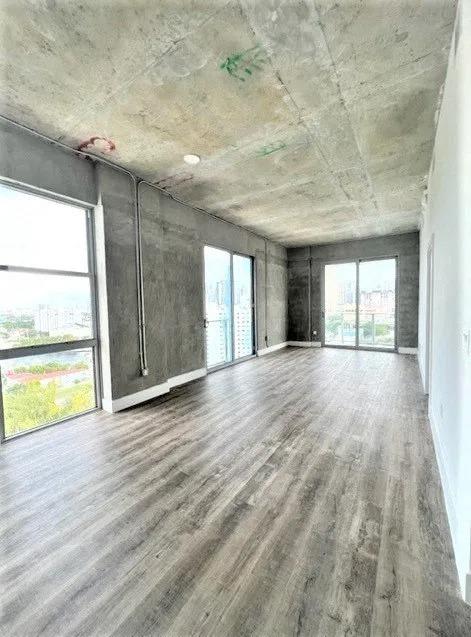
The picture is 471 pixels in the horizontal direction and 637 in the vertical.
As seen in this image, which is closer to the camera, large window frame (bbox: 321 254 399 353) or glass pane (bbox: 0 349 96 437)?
glass pane (bbox: 0 349 96 437)

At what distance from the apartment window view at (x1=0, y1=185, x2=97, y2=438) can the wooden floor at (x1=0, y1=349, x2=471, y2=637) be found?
0.34 metres

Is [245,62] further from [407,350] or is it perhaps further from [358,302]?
[407,350]

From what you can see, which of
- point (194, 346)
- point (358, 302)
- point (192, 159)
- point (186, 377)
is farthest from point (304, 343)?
point (192, 159)

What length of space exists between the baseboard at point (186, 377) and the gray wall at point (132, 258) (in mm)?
81

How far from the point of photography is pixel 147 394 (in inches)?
152

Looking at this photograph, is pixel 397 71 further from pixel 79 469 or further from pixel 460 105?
pixel 79 469

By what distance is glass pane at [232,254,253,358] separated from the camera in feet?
20.2

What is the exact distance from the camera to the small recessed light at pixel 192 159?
3191 mm

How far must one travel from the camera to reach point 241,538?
1554mm

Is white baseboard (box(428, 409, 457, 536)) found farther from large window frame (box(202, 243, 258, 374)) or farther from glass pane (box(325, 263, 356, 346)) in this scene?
glass pane (box(325, 263, 356, 346))

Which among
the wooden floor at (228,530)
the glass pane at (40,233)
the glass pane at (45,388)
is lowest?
the wooden floor at (228,530)

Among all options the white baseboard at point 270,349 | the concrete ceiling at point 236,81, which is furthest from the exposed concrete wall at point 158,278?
the white baseboard at point 270,349

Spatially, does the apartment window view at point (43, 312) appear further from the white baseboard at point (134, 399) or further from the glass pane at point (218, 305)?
the glass pane at point (218, 305)

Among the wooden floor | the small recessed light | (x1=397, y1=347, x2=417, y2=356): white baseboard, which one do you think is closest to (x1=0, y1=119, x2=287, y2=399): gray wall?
the small recessed light
